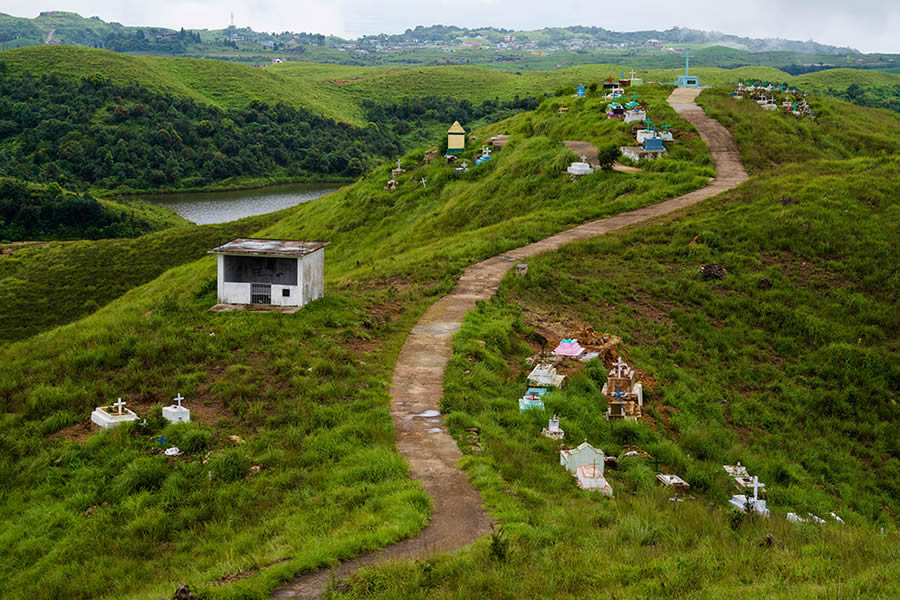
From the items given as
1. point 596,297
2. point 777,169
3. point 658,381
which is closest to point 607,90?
point 777,169

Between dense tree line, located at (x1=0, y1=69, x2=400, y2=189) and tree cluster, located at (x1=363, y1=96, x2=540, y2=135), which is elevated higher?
tree cluster, located at (x1=363, y1=96, x2=540, y2=135)

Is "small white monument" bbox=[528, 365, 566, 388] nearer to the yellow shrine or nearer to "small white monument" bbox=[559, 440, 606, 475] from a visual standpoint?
"small white monument" bbox=[559, 440, 606, 475]

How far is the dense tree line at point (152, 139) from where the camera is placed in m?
98.6

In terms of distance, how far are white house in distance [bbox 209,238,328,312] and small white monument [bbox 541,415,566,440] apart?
7.18 m

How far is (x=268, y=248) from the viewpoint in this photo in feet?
55.0

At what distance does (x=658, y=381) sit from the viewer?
15.4 meters

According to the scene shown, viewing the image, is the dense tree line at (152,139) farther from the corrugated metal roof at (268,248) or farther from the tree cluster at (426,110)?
the corrugated metal roof at (268,248)

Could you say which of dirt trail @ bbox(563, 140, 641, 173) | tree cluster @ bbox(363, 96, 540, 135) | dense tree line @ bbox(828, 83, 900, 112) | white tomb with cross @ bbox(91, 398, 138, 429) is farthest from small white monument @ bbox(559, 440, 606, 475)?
tree cluster @ bbox(363, 96, 540, 135)

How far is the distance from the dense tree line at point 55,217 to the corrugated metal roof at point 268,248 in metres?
55.3

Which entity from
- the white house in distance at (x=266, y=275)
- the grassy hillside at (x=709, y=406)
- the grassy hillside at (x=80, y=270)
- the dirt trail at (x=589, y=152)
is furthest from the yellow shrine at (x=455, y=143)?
the white house in distance at (x=266, y=275)

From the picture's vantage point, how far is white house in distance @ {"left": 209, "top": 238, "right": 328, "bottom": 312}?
651 inches

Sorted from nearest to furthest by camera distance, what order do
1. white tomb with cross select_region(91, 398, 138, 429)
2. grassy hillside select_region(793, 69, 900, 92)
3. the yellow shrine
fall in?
white tomb with cross select_region(91, 398, 138, 429), the yellow shrine, grassy hillside select_region(793, 69, 900, 92)

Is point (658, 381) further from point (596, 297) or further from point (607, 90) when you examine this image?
point (607, 90)

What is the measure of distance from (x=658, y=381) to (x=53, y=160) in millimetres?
102896
